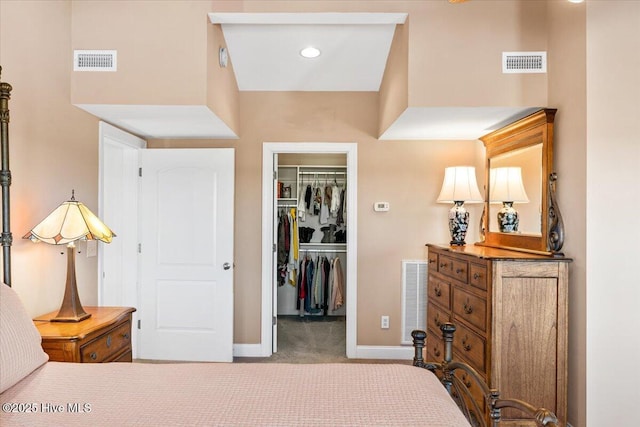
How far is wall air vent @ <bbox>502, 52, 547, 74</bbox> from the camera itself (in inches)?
96.5

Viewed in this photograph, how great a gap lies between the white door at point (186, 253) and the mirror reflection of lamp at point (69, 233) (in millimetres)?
1340

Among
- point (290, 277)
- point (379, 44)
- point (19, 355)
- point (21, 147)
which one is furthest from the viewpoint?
point (290, 277)

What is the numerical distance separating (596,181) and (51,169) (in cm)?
309

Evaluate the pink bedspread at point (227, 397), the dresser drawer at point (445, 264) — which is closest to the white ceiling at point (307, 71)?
the dresser drawer at point (445, 264)

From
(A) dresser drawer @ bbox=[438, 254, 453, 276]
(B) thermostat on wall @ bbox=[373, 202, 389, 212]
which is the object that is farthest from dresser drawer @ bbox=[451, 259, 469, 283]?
(B) thermostat on wall @ bbox=[373, 202, 389, 212]

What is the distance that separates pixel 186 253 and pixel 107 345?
57.4 inches

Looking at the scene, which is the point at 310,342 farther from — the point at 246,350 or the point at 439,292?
the point at 439,292

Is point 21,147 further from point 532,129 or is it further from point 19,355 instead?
point 532,129

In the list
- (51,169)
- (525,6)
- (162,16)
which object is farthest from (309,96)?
(51,169)

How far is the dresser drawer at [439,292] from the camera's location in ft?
9.16

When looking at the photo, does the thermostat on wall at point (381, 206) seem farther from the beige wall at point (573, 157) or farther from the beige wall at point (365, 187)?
the beige wall at point (573, 157)

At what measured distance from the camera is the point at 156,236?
3.52 meters

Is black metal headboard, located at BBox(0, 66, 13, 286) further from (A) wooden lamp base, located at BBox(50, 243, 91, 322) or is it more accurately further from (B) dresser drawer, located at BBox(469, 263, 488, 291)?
(B) dresser drawer, located at BBox(469, 263, 488, 291)

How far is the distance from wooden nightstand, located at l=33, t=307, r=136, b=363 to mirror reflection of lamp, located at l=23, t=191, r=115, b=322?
0.23 ft
